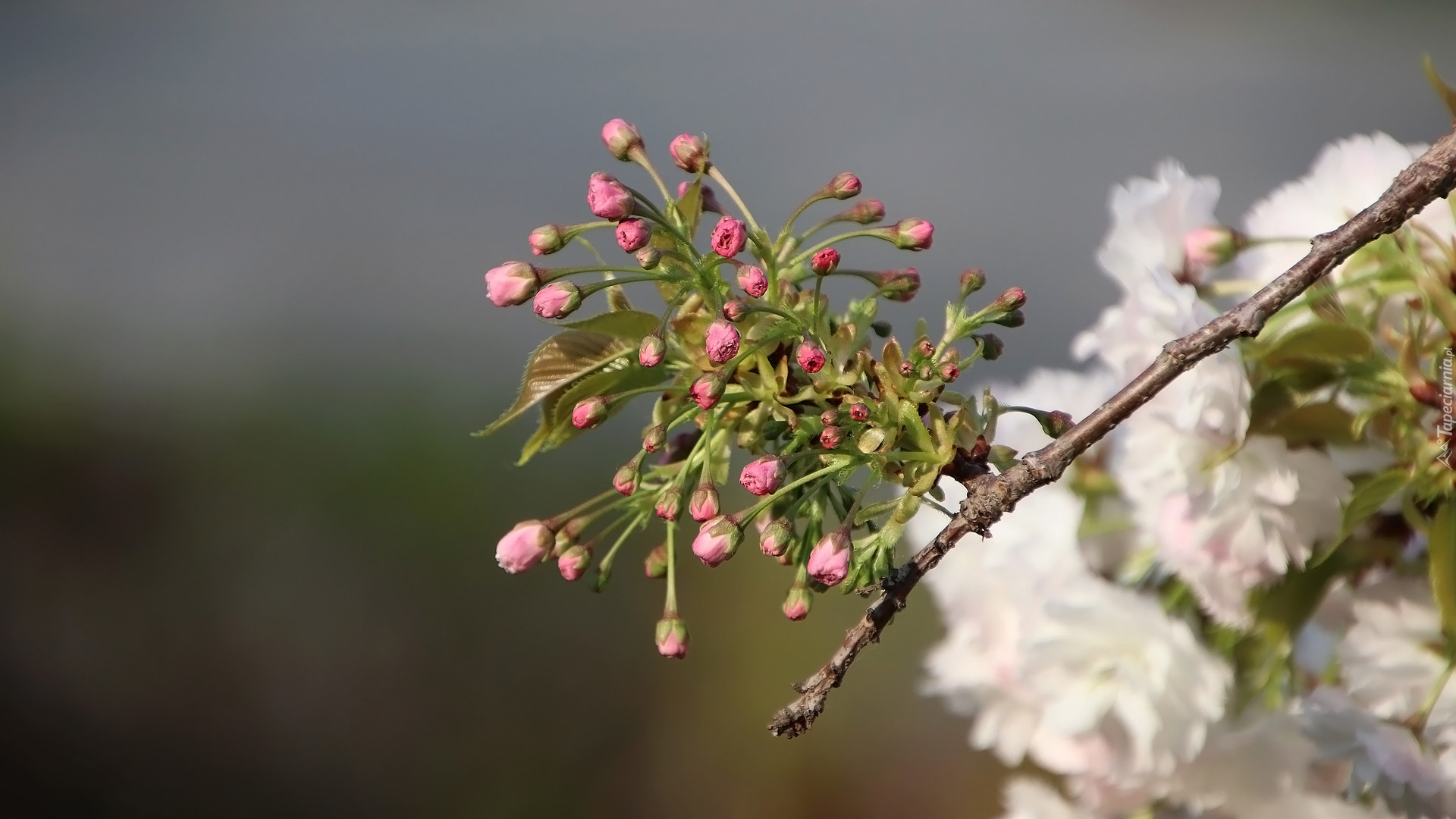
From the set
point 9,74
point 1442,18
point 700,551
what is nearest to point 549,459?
point 9,74

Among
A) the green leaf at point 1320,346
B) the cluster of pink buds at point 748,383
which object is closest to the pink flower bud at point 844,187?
the cluster of pink buds at point 748,383

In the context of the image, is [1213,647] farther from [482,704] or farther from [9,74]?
[9,74]

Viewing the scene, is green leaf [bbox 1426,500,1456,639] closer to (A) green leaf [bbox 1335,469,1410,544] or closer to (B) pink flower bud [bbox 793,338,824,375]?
(A) green leaf [bbox 1335,469,1410,544]

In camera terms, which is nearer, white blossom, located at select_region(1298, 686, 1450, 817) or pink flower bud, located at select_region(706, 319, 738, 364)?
pink flower bud, located at select_region(706, 319, 738, 364)

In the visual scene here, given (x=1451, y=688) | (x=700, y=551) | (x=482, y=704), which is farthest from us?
(x=482, y=704)

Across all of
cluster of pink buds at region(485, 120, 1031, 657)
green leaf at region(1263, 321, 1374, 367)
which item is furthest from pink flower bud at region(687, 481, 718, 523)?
green leaf at region(1263, 321, 1374, 367)

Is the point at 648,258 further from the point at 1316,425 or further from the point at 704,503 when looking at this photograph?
the point at 1316,425

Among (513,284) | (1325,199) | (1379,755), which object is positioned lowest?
(1379,755)

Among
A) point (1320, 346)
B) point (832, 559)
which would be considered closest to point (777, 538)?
point (832, 559)
